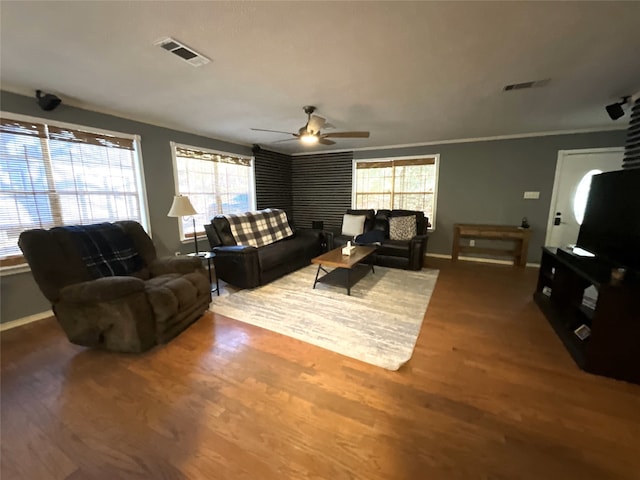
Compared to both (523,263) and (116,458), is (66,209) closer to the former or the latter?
(116,458)

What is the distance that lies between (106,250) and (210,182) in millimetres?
2301

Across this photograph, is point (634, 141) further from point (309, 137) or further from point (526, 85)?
point (309, 137)

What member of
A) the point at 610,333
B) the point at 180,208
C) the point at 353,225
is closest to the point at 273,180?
the point at 353,225

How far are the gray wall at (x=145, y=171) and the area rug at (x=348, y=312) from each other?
1479 millimetres

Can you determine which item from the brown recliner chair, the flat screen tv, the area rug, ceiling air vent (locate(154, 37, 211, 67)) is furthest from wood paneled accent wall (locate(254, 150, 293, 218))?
the flat screen tv

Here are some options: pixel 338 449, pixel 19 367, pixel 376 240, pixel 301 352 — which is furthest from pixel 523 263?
pixel 19 367

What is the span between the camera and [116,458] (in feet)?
4.14

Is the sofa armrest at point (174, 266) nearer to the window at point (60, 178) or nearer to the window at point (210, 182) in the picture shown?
the window at point (60, 178)

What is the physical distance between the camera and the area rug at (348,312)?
216cm

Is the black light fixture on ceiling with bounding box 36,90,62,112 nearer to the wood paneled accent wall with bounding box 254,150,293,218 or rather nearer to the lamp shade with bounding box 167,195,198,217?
the lamp shade with bounding box 167,195,198,217

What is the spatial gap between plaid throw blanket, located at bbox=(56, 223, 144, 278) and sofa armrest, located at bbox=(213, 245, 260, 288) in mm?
942

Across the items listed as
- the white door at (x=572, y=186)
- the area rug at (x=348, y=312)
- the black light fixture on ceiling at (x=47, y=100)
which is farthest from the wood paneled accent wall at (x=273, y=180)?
the white door at (x=572, y=186)

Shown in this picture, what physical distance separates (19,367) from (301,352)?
2.15m

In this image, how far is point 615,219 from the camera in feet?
6.82
